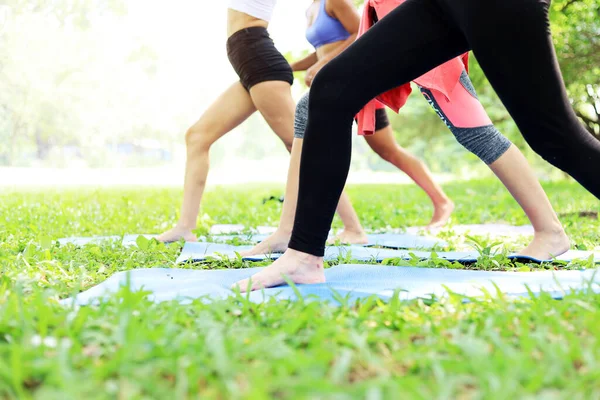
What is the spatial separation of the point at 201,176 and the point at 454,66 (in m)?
1.86

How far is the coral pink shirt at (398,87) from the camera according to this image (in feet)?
8.48

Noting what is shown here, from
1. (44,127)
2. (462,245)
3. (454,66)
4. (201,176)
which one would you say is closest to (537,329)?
(454,66)


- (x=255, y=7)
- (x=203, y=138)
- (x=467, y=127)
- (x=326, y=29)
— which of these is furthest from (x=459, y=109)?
(x=203, y=138)

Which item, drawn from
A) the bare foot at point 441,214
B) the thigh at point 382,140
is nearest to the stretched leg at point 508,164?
the thigh at point 382,140

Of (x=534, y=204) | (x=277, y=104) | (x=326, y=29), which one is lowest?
(x=534, y=204)

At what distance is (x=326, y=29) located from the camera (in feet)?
12.1

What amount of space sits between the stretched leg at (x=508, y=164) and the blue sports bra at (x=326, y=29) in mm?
956

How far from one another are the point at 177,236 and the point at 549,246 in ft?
7.38

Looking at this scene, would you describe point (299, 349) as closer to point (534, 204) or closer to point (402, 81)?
point (402, 81)

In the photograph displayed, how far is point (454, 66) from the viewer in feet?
9.32

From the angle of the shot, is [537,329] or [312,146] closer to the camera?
[537,329]

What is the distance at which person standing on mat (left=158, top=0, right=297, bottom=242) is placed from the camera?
351cm

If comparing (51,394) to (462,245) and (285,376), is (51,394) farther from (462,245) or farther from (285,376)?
(462,245)

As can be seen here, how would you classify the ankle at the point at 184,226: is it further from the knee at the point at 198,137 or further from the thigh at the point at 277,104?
the thigh at the point at 277,104
